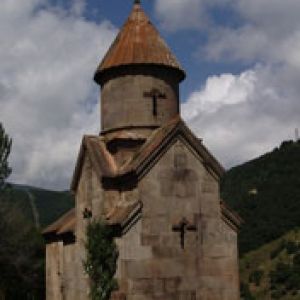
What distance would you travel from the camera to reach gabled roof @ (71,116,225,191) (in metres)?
13.6

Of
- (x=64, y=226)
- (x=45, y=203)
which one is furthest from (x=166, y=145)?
(x=45, y=203)

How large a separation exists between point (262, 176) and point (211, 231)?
5220cm

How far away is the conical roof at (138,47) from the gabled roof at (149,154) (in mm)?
1845

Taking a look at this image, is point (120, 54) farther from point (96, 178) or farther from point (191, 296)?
point (191, 296)

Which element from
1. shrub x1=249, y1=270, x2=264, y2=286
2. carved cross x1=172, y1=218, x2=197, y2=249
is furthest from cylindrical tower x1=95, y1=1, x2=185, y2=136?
shrub x1=249, y1=270, x2=264, y2=286

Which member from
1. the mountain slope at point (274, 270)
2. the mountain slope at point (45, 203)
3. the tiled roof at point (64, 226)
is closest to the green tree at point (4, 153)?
the tiled roof at point (64, 226)

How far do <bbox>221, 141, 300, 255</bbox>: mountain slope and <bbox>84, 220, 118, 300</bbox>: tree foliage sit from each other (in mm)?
39055

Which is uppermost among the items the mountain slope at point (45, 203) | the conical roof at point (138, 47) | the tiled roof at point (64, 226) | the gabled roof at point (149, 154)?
the mountain slope at point (45, 203)

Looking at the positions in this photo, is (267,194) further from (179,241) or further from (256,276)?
(179,241)

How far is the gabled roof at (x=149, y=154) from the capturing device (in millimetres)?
13570

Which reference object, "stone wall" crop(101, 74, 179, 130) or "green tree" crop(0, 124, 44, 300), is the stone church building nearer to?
"stone wall" crop(101, 74, 179, 130)

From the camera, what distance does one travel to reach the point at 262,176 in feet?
214

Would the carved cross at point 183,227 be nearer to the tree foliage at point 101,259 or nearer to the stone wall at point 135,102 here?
the tree foliage at point 101,259

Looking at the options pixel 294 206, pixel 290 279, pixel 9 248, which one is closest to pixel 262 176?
pixel 294 206
